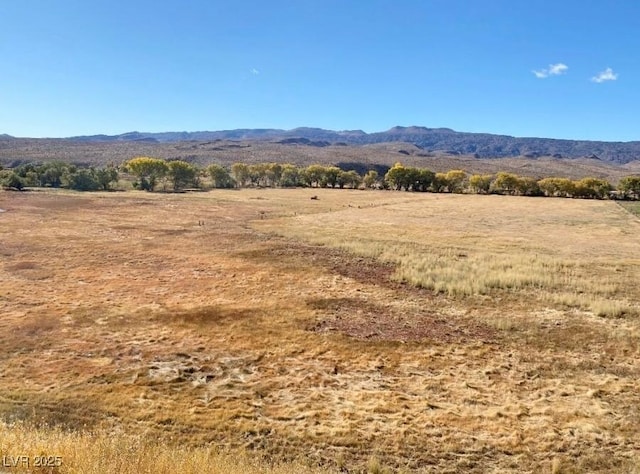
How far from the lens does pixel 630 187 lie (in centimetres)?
8712

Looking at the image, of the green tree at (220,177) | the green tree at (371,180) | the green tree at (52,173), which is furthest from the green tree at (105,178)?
the green tree at (371,180)

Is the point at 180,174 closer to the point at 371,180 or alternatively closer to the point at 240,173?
the point at 240,173

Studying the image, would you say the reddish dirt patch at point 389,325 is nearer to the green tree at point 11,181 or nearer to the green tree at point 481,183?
the green tree at point 11,181

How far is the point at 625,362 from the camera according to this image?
1335cm

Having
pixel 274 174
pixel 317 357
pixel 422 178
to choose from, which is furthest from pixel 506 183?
pixel 317 357

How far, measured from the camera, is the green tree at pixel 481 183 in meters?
95.4

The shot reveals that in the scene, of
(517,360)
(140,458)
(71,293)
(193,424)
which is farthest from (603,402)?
(71,293)

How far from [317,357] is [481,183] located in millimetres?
89834

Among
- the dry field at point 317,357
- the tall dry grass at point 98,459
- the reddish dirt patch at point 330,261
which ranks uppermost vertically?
the tall dry grass at point 98,459

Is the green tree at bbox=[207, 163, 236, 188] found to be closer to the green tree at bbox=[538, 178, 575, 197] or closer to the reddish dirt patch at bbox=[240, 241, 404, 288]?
the green tree at bbox=[538, 178, 575, 197]

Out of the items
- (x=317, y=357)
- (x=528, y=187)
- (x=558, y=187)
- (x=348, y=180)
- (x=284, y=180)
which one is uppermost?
(x=348, y=180)

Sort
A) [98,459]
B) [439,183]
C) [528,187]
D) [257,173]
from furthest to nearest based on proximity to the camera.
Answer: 1. [257,173]
2. [439,183]
3. [528,187]
4. [98,459]

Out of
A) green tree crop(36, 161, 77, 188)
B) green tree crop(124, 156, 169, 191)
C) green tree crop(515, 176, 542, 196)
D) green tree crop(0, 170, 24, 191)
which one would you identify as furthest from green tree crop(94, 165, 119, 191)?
green tree crop(515, 176, 542, 196)

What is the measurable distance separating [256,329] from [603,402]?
9.87m
